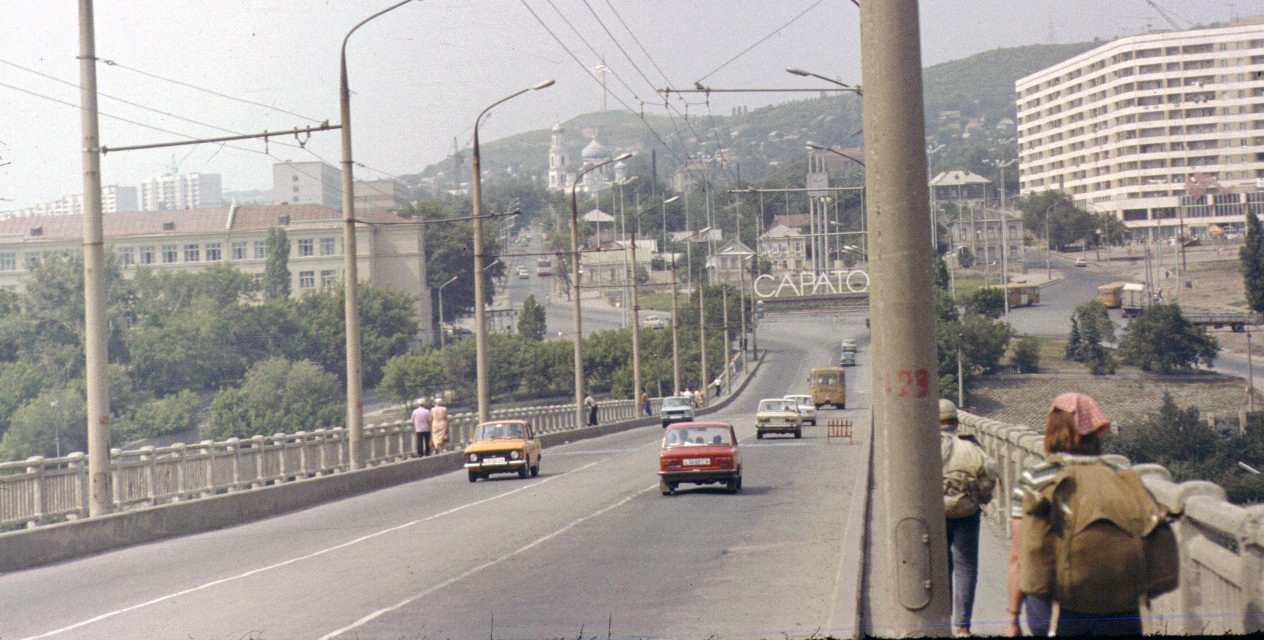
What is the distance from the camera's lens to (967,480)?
8352 millimetres

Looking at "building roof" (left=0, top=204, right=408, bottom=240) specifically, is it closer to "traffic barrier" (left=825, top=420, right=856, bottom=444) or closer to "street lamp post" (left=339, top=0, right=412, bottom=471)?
"traffic barrier" (left=825, top=420, right=856, bottom=444)

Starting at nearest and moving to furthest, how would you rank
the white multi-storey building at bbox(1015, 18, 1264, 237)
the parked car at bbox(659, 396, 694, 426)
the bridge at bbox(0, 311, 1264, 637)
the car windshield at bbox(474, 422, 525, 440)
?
the bridge at bbox(0, 311, 1264, 637)
the car windshield at bbox(474, 422, 525, 440)
the parked car at bbox(659, 396, 694, 426)
the white multi-storey building at bbox(1015, 18, 1264, 237)

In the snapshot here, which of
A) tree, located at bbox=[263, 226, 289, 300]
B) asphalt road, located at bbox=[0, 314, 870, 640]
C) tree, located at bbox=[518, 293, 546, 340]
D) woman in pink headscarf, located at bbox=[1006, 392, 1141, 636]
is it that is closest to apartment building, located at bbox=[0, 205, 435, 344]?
tree, located at bbox=[263, 226, 289, 300]

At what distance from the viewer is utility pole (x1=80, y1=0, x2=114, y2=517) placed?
19.2 metres

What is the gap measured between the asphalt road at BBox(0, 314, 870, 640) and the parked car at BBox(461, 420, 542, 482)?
3.81 meters

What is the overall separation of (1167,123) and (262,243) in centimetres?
9259

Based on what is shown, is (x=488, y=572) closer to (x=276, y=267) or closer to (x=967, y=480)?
(x=967, y=480)

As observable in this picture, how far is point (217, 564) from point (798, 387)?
85.4m

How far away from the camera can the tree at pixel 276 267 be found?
4392 inches

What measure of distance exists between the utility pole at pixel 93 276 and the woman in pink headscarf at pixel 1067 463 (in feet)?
55.5

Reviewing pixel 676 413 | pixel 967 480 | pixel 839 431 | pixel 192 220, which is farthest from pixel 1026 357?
pixel 967 480

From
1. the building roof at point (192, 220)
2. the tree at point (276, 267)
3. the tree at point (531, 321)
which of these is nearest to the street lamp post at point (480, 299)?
the building roof at point (192, 220)

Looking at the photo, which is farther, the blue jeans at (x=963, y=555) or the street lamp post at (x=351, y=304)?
the street lamp post at (x=351, y=304)

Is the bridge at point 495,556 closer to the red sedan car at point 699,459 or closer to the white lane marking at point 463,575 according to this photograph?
the white lane marking at point 463,575
